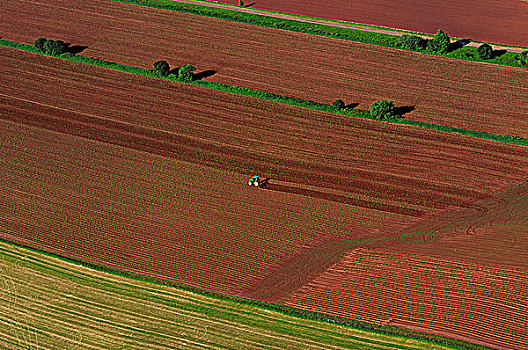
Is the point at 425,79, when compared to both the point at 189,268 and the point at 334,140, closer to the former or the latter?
the point at 334,140

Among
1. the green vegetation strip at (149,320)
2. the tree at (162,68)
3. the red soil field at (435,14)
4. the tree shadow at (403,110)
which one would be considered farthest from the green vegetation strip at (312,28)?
the green vegetation strip at (149,320)

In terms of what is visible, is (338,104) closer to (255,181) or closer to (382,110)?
(382,110)

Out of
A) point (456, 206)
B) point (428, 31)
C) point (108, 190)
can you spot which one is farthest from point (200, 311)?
point (428, 31)

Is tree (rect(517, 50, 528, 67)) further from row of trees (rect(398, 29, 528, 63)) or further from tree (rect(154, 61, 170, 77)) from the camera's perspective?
Result: tree (rect(154, 61, 170, 77))

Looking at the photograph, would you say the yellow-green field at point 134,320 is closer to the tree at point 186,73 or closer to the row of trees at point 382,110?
the row of trees at point 382,110

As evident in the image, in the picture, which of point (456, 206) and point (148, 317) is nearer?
point (148, 317)
